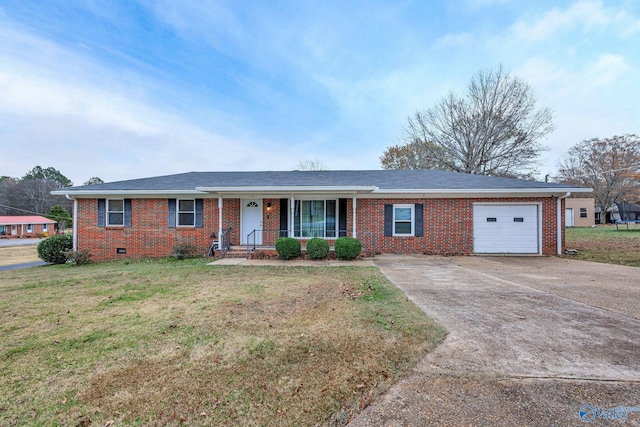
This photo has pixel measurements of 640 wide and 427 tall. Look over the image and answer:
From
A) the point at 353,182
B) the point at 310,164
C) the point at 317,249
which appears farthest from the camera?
the point at 310,164

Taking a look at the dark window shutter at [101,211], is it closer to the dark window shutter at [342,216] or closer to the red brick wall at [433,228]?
the dark window shutter at [342,216]

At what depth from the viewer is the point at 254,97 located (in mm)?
16359

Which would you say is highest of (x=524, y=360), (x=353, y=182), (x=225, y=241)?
(x=353, y=182)

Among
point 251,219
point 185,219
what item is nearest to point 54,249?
point 185,219

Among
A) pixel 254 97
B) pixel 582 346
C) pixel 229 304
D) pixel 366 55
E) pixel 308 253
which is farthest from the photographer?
pixel 254 97

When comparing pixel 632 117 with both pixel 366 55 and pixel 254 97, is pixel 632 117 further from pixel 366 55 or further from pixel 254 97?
pixel 254 97

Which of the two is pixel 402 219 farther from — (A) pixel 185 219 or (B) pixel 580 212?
(B) pixel 580 212

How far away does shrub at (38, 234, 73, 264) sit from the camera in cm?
1102

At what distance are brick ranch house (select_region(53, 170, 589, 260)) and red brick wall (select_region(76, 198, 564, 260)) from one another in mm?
40

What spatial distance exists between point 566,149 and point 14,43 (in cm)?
5136

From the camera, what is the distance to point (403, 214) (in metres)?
11.1

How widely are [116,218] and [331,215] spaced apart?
9.12m

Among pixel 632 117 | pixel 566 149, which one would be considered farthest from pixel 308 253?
pixel 566 149

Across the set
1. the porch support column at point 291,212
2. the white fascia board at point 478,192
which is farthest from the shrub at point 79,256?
the white fascia board at point 478,192
